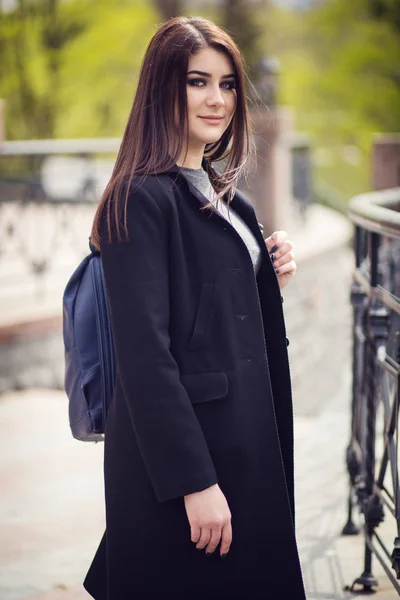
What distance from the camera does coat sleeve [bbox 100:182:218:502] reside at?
198 centimetres

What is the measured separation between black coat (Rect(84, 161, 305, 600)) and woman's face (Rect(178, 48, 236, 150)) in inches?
5.1

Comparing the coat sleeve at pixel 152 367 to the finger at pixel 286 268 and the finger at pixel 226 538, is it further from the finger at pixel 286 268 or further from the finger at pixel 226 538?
the finger at pixel 286 268

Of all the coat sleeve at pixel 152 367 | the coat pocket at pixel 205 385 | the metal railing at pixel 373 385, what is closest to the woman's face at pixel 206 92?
the coat sleeve at pixel 152 367

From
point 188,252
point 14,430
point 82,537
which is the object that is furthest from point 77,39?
point 188,252

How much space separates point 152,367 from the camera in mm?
1981

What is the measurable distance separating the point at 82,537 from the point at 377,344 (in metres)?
1.54

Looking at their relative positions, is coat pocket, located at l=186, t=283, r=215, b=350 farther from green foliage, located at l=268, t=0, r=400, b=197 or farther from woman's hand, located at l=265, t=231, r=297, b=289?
green foliage, located at l=268, t=0, r=400, b=197

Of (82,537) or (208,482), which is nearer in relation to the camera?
(208,482)

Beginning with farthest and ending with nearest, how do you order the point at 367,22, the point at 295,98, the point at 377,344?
the point at 295,98 → the point at 367,22 → the point at 377,344

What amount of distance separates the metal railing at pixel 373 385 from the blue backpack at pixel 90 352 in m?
1.06

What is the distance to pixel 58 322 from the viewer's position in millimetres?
7539

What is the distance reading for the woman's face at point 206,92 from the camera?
214cm

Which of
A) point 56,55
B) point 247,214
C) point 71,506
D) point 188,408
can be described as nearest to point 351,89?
point 56,55

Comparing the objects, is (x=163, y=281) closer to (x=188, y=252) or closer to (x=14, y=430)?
(x=188, y=252)
